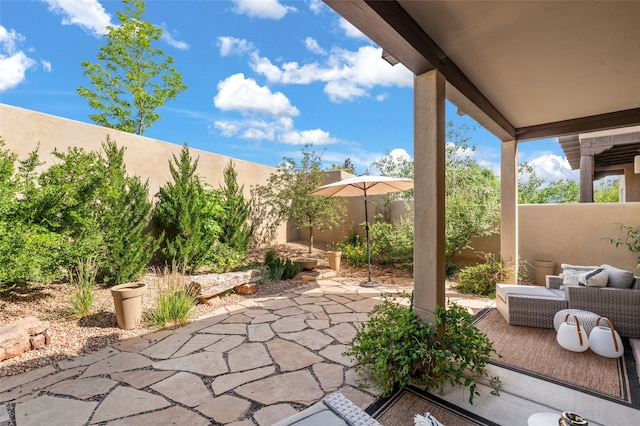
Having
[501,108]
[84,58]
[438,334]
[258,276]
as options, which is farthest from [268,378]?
[84,58]

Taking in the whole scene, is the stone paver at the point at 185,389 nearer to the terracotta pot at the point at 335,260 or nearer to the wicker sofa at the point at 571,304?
the wicker sofa at the point at 571,304

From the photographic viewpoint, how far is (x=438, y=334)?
8.52ft

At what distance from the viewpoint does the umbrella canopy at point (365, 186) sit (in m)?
5.78

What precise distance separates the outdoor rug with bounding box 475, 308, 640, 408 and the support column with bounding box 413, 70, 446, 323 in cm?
113

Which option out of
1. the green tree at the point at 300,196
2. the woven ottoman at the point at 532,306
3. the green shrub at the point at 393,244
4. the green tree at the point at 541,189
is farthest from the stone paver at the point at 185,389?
the green tree at the point at 541,189

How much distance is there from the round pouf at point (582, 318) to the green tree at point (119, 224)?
19.7 ft

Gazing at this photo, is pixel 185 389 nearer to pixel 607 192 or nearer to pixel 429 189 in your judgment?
pixel 429 189

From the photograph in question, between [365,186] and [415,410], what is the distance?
4.46 m

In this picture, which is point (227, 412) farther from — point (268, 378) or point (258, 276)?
point (258, 276)

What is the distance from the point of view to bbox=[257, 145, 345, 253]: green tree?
8.45 m

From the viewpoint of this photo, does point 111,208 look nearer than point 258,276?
Yes

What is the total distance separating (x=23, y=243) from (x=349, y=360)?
3.98 meters

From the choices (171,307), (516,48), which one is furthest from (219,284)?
(516,48)

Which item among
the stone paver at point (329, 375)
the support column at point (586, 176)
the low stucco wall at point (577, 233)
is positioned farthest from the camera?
the support column at point (586, 176)
